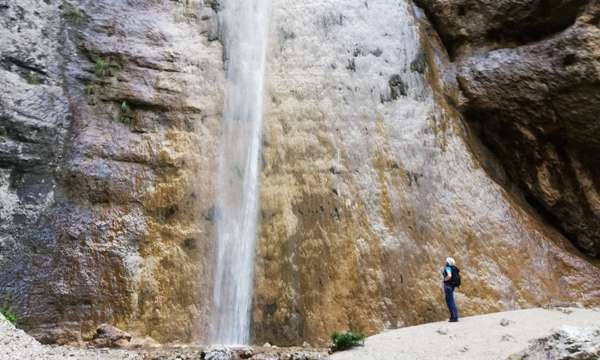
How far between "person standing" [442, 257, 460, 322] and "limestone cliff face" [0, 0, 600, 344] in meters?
0.69

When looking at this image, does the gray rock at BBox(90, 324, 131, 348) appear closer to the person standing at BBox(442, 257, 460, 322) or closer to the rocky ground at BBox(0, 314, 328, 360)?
the rocky ground at BBox(0, 314, 328, 360)

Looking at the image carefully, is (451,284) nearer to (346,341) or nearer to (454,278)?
(454,278)

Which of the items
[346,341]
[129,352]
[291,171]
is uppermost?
[291,171]

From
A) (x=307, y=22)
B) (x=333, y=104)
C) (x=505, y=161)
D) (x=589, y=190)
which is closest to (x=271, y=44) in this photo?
(x=307, y=22)

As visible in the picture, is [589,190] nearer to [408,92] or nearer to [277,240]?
[408,92]

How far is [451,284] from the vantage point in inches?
423

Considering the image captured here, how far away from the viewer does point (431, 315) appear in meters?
11.4

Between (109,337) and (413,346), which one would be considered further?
(109,337)

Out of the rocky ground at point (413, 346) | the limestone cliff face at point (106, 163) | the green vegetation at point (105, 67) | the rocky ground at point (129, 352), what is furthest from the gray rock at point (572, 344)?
the green vegetation at point (105, 67)

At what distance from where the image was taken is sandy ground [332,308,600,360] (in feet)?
29.3

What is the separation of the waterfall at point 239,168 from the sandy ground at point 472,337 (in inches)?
108

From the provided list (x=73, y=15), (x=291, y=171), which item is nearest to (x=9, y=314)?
(x=291, y=171)

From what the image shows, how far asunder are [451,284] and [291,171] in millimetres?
4169

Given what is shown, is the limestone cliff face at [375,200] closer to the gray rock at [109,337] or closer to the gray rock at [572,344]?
the gray rock at [109,337]
